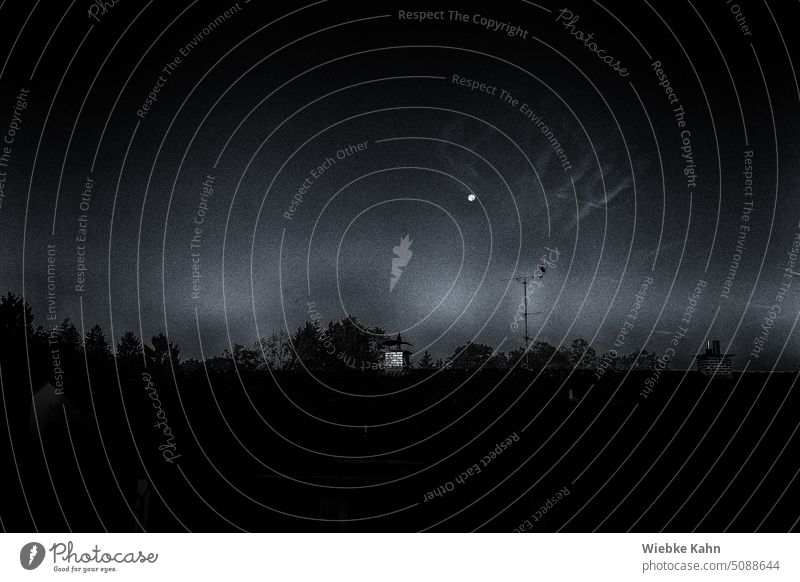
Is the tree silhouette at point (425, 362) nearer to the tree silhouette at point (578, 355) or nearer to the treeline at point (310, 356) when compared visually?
the treeline at point (310, 356)

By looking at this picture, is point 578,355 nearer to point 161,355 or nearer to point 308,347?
point 308,347

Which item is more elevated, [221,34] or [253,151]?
[221,34]

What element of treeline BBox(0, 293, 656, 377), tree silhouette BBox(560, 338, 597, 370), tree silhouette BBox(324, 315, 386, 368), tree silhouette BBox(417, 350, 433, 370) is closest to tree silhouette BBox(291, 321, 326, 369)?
treeline BBox(0, 293, 656, 377)

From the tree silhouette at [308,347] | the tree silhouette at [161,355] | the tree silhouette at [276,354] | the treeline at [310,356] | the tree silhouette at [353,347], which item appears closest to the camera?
the tree silhouette at [353,347]

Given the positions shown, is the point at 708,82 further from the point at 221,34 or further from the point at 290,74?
the point at 221,34

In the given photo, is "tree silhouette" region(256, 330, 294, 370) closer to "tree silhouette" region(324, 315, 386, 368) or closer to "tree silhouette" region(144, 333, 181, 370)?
"tree silhouette" region(324, 315, 386, 368)

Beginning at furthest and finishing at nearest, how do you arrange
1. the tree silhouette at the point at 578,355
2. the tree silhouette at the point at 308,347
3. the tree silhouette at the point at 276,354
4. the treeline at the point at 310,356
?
1. the tree silhouette at the point at 308,347
2. the tree silhouette at the point at 276,354
3. the tree silhouette at the point at 578,355
4. the treeline at the point at 310,356

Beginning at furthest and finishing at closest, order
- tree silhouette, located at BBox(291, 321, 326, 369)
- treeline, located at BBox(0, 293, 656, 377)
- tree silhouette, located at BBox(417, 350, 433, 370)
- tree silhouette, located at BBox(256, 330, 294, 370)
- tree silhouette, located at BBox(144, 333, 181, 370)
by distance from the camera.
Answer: tree silhouette, located at BBox(291, 321, 326, 369), tree silhouette, located at BBox(256, 330, 294, 370), tree silhouette, located at BBox(144, 333, 181, 370), tree silhouette, located at BBox(417, 350, 433, 370), treeline, located at BBox(0, 293, 656, 377)

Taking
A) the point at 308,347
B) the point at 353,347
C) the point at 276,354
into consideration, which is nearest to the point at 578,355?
the point at 353,347

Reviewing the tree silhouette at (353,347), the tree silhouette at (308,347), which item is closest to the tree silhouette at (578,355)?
the tree silhouette at (353,347)

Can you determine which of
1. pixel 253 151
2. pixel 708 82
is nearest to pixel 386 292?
pixel 253 151

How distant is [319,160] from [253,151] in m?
1.05

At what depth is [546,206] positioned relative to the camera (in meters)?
Answer: 12.5
